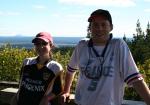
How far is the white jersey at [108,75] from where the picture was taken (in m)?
3.97

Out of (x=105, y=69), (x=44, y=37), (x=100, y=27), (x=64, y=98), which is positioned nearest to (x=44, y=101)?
(x=64, y=98)

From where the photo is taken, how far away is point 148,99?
3865 millimetres

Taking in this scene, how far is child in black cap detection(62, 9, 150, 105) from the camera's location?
397cm

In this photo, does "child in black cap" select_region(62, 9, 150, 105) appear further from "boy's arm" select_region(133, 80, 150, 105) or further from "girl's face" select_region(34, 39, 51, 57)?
"girl's face" select_region(34, 39, 51, 57)

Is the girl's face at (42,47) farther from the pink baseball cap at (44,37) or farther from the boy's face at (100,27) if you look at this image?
the boy's face at (100,27)

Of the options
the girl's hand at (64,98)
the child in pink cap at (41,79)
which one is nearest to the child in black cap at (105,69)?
the girl's hand at (64,98)

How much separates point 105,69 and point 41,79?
1082mm

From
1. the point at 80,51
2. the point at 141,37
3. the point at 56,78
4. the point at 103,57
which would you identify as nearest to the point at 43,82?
the point at 56,78

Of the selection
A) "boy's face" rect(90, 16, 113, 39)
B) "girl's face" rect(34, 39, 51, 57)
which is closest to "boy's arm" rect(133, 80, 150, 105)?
"boy's face" rect(90, 16, 113, 39)

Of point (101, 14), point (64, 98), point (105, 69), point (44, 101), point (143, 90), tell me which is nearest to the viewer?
point (143, 90)

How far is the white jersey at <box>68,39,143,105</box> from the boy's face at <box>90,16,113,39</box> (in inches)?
4.4

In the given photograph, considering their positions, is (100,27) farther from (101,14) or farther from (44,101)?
(44,101)

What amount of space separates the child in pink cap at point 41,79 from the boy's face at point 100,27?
887 millimetres

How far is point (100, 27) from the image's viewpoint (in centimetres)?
407
